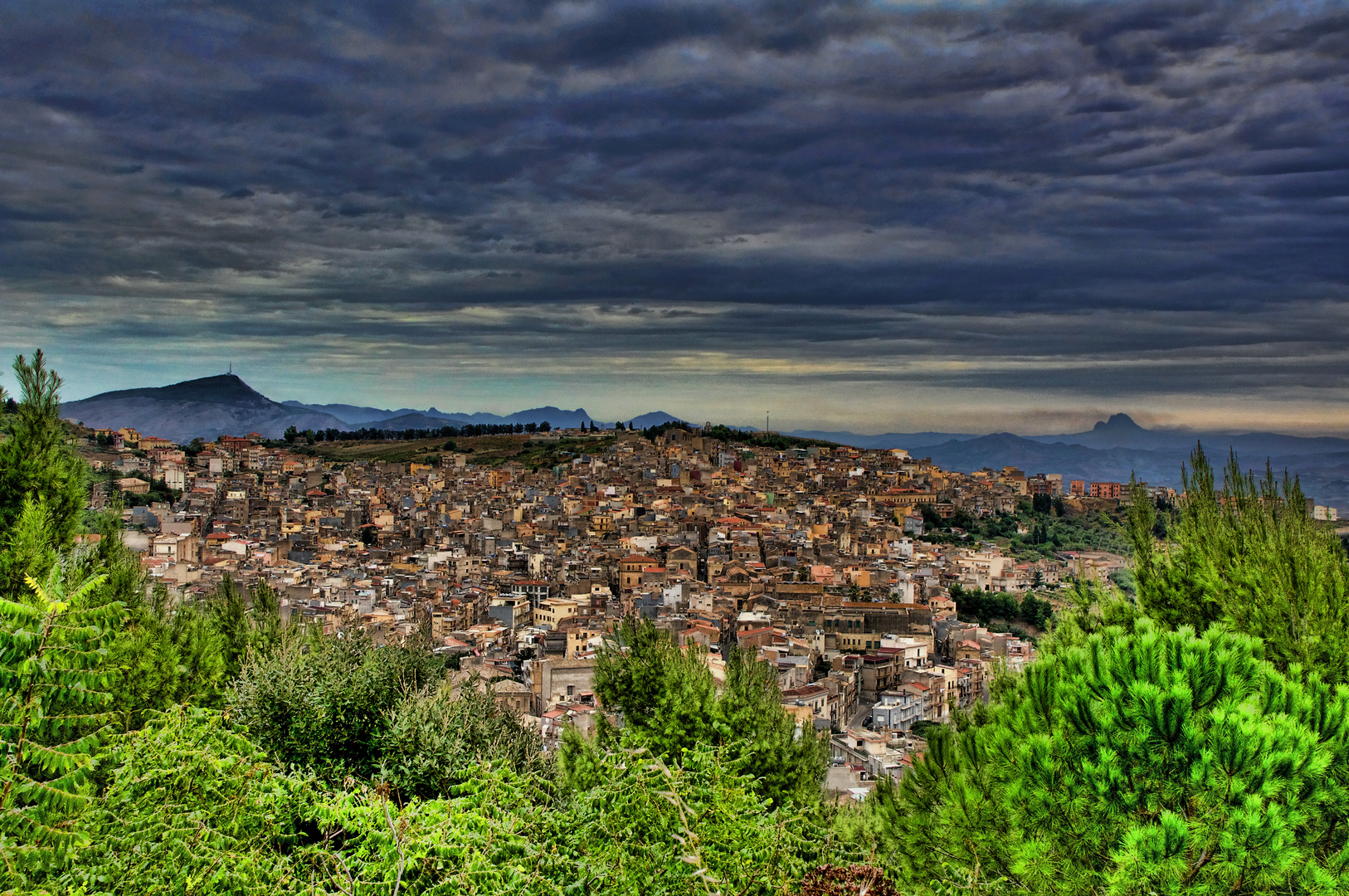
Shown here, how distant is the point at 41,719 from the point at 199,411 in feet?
339

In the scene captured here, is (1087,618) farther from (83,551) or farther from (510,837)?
(83,551)

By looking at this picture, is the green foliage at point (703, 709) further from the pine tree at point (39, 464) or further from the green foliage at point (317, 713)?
the pine tree at point (39, 464)

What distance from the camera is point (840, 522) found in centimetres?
4641

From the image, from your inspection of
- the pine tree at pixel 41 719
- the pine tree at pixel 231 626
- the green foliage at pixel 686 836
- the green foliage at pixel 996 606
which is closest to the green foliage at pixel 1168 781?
the green foliage at pixel 686 836

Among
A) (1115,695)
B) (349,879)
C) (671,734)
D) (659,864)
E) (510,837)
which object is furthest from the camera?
(671,734)

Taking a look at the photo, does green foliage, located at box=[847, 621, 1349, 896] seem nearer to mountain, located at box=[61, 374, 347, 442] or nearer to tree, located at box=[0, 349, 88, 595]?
tree, located at box=[0, 349, 88, 595]

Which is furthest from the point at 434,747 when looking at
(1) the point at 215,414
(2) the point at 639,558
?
(1) the point at 215,414

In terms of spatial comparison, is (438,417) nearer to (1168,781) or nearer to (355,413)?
(355,413)

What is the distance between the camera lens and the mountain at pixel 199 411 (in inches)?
3115

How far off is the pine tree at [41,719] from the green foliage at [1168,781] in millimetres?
2805

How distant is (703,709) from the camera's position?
7.29 meters

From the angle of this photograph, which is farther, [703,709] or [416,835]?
[703,709]

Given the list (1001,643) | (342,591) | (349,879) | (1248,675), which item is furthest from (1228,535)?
(342,591)

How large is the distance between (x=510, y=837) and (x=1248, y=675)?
295 cm
